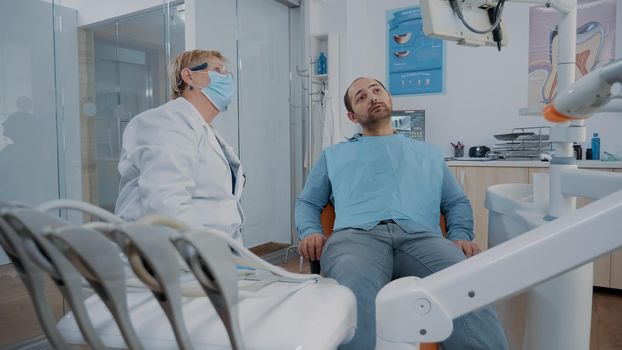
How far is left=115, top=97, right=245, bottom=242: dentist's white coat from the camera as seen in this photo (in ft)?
3.98

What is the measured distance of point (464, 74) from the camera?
140 inches

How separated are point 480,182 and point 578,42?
4.22ft

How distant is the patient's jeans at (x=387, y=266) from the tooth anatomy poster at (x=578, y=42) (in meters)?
2.27

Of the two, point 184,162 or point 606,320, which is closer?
point 184,162

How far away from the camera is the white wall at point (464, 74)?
3305 mm

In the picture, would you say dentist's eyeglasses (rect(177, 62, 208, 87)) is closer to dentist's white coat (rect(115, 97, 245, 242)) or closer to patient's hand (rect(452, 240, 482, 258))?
dentist's white coat (rect(115, 97, 245, 242))

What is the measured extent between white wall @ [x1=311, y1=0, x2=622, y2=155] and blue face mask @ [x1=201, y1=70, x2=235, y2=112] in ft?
7.09

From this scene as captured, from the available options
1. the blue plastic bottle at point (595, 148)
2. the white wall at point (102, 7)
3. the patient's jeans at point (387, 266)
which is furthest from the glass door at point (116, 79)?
the blue plastic bottle at point (595, 148)

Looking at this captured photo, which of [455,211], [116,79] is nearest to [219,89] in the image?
[455,211]

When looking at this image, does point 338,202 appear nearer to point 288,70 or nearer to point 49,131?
point 49,131

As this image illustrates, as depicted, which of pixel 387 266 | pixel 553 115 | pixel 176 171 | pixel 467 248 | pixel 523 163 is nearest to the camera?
pixel 553 115

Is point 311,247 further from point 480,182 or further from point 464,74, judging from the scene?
point 464,74

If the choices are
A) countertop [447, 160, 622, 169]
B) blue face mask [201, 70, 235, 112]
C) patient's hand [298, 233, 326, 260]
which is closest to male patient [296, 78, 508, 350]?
patient's hand [298, 233, 326, 260]

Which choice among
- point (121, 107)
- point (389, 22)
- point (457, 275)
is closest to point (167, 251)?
point (457, 275)
